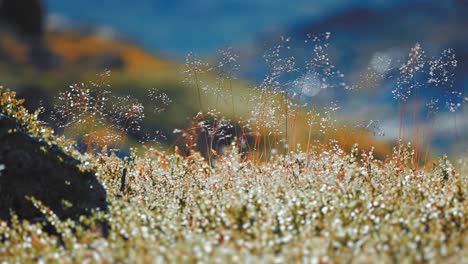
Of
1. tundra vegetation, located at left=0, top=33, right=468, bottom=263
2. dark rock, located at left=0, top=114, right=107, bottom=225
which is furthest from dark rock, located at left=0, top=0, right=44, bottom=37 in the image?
dark rock, located at left=0, top=114, right=107, bottom=225

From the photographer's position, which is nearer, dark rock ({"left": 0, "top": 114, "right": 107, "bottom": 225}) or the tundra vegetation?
the tundra vegetation

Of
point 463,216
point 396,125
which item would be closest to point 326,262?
point 463,216

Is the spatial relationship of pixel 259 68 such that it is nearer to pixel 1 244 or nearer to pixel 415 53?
pixel 415 53

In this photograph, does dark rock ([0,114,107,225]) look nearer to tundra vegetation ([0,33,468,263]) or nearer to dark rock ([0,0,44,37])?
tundra vegetation ([0,33,468,263])

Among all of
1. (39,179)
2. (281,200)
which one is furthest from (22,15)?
(281,200)

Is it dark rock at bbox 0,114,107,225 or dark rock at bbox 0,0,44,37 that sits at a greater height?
dark rock at bbox 0,0,44,37

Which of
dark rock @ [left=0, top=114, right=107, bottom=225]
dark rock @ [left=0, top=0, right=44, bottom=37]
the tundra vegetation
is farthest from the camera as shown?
dark rock @ [left=0, top=0, right=44, bottom=37]
